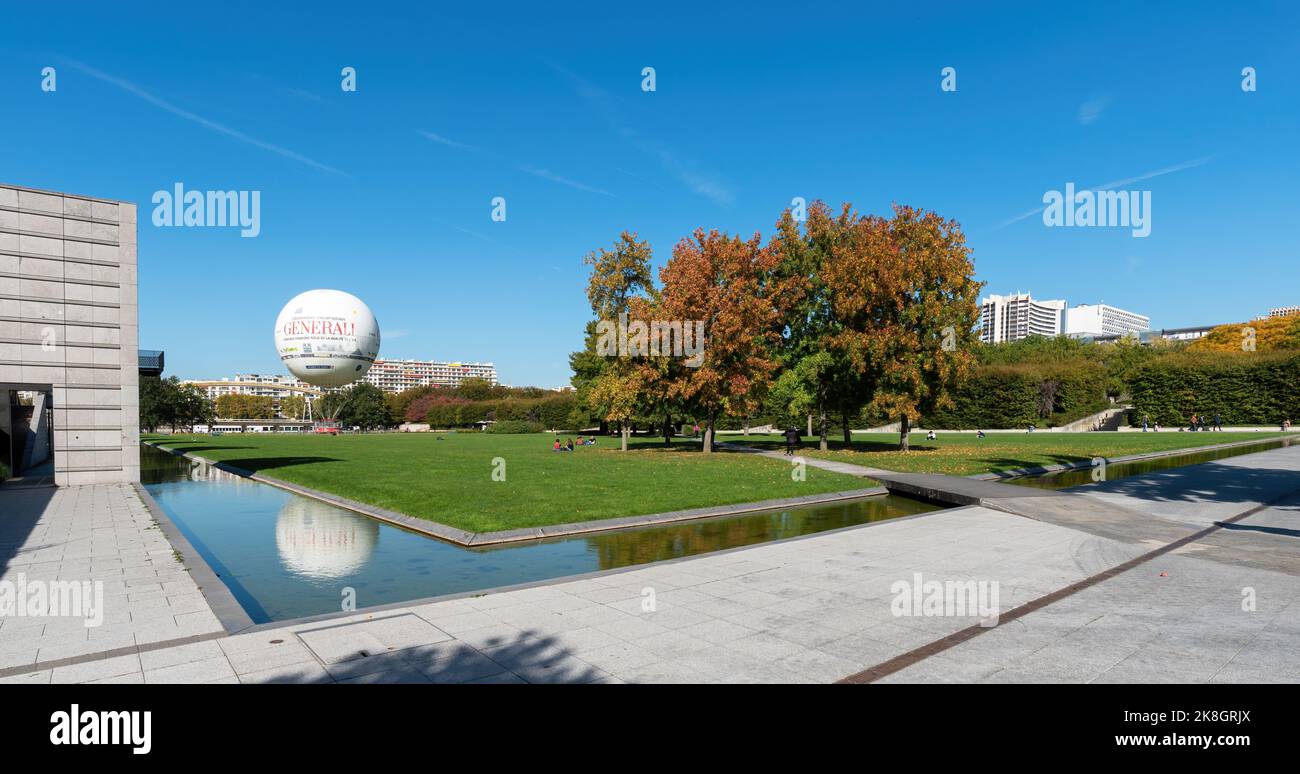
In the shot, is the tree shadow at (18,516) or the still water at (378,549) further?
the tree shadow at (18,516)

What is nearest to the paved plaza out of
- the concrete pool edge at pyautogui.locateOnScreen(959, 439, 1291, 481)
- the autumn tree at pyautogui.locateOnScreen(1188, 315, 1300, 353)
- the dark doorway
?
the concrete pool edge at pyautogui.locateOnScreen(959, 439, 1291, 481)

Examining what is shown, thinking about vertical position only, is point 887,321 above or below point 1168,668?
above

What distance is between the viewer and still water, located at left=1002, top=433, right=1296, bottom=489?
68.2 feet

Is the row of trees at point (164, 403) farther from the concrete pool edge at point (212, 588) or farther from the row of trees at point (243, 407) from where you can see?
the row of trees at point (243, 407)

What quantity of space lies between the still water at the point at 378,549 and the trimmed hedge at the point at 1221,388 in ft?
183

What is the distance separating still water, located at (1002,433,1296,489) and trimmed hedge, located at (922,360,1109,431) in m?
23.4

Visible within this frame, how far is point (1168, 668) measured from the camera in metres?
5.50

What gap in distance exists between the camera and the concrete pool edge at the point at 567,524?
1202cm

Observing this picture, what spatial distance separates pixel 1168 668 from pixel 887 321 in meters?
28.1

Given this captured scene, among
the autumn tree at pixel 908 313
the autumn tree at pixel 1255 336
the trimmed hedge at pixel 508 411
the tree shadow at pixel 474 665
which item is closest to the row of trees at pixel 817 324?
the autumn tree at pixel 908 313

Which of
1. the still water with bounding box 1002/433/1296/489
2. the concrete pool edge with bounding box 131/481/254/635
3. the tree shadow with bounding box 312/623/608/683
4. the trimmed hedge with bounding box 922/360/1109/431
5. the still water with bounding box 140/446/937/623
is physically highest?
the trimmed hedge with bounding box 922/360/1109/431

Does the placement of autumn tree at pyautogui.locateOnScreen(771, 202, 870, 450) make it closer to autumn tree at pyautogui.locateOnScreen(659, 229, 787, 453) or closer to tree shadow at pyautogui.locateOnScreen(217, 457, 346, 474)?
autumn tree at pyautogui.locateOnScreen(659, 229, 787, 453)
